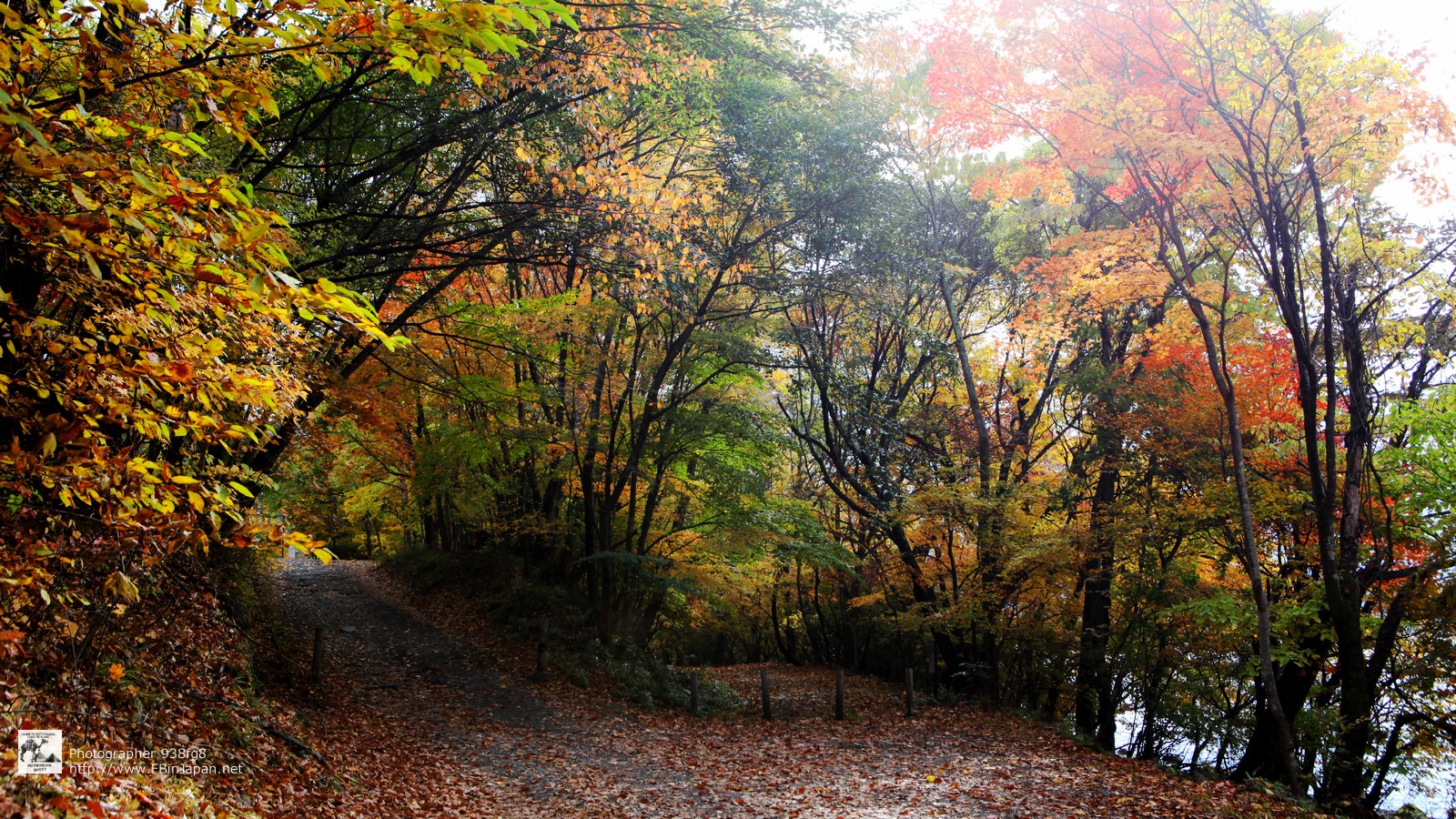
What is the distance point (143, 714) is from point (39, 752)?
1.71 metres

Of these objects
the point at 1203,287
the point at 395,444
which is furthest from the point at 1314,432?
the point at 395,444

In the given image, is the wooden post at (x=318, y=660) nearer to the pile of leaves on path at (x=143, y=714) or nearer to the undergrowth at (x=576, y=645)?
the pile of leaves on path at (x=143, y=714)

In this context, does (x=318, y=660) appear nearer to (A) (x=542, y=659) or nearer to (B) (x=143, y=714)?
(A) (x=542, y=659)

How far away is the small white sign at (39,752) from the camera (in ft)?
11.2

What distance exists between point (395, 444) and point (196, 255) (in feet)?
46.0

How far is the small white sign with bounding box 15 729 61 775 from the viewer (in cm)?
340

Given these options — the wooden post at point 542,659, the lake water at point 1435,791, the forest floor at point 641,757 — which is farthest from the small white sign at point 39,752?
the lake water at point 1435,791

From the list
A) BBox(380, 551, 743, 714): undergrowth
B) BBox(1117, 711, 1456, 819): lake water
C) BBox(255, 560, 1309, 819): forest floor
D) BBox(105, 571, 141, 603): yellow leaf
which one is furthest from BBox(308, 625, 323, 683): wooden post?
BBox(1117, 711, 1456, 819): lake water

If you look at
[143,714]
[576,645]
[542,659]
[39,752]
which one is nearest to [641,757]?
[542,659]

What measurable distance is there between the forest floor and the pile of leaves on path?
44 cm

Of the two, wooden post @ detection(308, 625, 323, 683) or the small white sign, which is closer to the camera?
the small white sign

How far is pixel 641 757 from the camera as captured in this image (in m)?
10.0

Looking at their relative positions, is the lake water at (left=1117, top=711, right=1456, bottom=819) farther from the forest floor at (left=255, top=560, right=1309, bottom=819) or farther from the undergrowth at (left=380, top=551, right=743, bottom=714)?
the undergrowth at (left=380, top=551, right=743, bottom=714)

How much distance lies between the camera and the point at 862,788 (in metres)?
8.71
